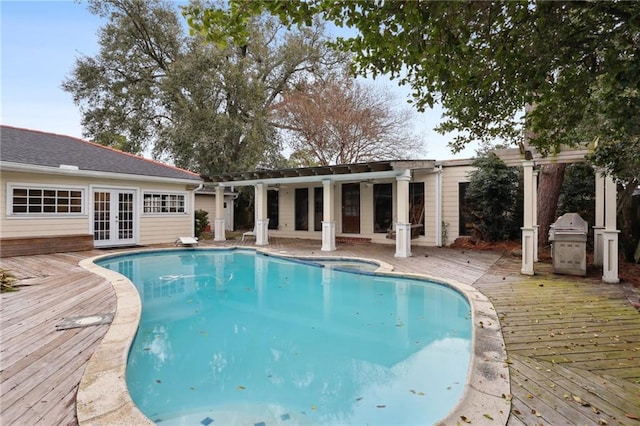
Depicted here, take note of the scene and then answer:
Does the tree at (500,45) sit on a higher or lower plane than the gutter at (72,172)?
higher

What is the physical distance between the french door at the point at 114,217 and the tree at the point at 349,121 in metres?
8.73

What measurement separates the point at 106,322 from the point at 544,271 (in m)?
8.10

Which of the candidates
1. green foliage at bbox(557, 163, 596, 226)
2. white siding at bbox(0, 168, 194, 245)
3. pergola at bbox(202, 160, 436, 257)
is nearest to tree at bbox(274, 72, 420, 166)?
pergola at bbox(202, 160, 436, 257)

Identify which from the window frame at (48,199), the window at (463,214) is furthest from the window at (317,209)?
the window frame at (48,199)

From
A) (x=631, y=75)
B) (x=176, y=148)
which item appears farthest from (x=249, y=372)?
(x=176, y=148)

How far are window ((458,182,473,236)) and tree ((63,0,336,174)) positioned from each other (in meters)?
9.60

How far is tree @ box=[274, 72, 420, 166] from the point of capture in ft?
52.6

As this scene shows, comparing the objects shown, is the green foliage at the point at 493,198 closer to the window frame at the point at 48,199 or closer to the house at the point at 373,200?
the house at the point at 373,200

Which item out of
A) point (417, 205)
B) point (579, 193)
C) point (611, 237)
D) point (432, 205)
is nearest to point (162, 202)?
point (417, 205)

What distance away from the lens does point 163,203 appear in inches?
507

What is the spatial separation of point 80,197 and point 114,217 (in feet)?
3.89

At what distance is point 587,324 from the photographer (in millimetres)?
4047

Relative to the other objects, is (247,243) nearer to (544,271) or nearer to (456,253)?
(456,253)

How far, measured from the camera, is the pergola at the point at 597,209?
598 centimetres
